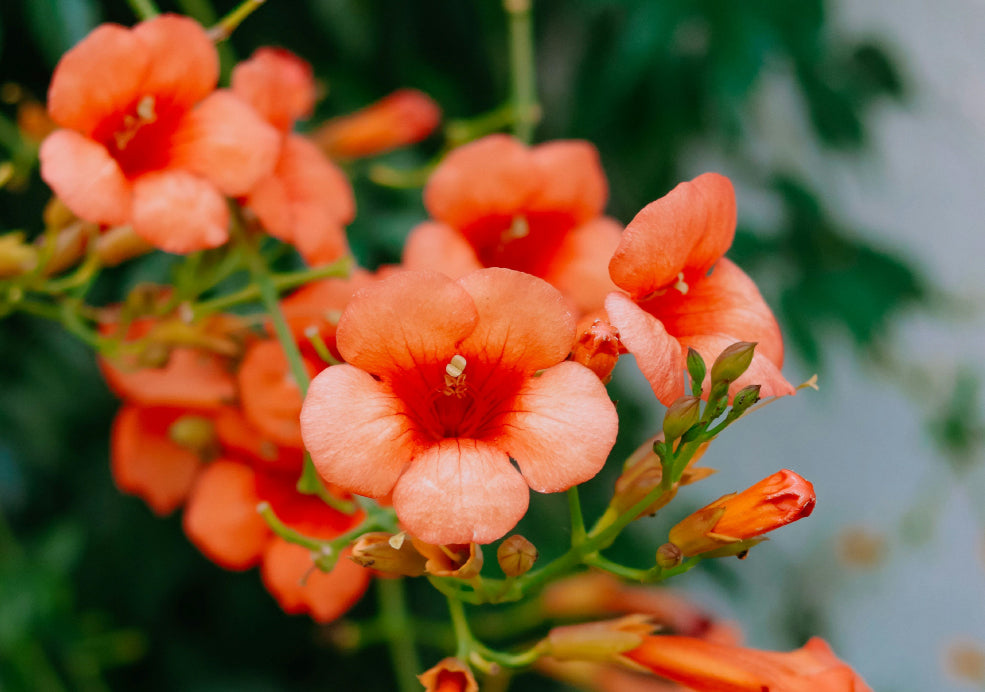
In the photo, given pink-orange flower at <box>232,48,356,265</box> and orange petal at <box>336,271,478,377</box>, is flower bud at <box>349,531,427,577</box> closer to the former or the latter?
orange petal at <box>336,271,478,377</box>

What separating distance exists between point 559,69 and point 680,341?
217 cm

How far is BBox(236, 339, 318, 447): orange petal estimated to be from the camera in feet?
3.40

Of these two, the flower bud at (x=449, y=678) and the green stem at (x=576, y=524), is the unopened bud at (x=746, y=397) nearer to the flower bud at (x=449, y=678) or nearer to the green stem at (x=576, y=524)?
the green stem at (x=576, y=524)

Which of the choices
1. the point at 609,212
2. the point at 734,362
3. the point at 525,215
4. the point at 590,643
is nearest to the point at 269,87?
the point at 525,215

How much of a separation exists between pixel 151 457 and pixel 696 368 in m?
0.90

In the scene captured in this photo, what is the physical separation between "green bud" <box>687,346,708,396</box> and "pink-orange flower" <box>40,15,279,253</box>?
1.79 ft

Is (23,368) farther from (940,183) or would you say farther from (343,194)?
(940,183)

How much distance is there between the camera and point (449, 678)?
32.7 inches

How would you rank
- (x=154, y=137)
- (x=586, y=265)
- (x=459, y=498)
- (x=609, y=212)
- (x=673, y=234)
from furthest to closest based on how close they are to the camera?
(x=609, y=212)
(x=586, y=265)
(x=154, y=137)
(x=673, y=234)
(x=459, y=498)

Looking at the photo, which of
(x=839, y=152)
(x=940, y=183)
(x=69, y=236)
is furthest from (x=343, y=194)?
(x=940, y=183)

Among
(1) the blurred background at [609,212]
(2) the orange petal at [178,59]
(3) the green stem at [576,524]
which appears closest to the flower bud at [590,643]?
(3) the green stem at [576,524]

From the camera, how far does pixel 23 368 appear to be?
1787 mm

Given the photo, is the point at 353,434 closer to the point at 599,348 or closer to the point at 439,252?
the point at 599,348

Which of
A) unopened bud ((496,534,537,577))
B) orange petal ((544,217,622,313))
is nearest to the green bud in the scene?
unopened bud ((496,534,537,577))
